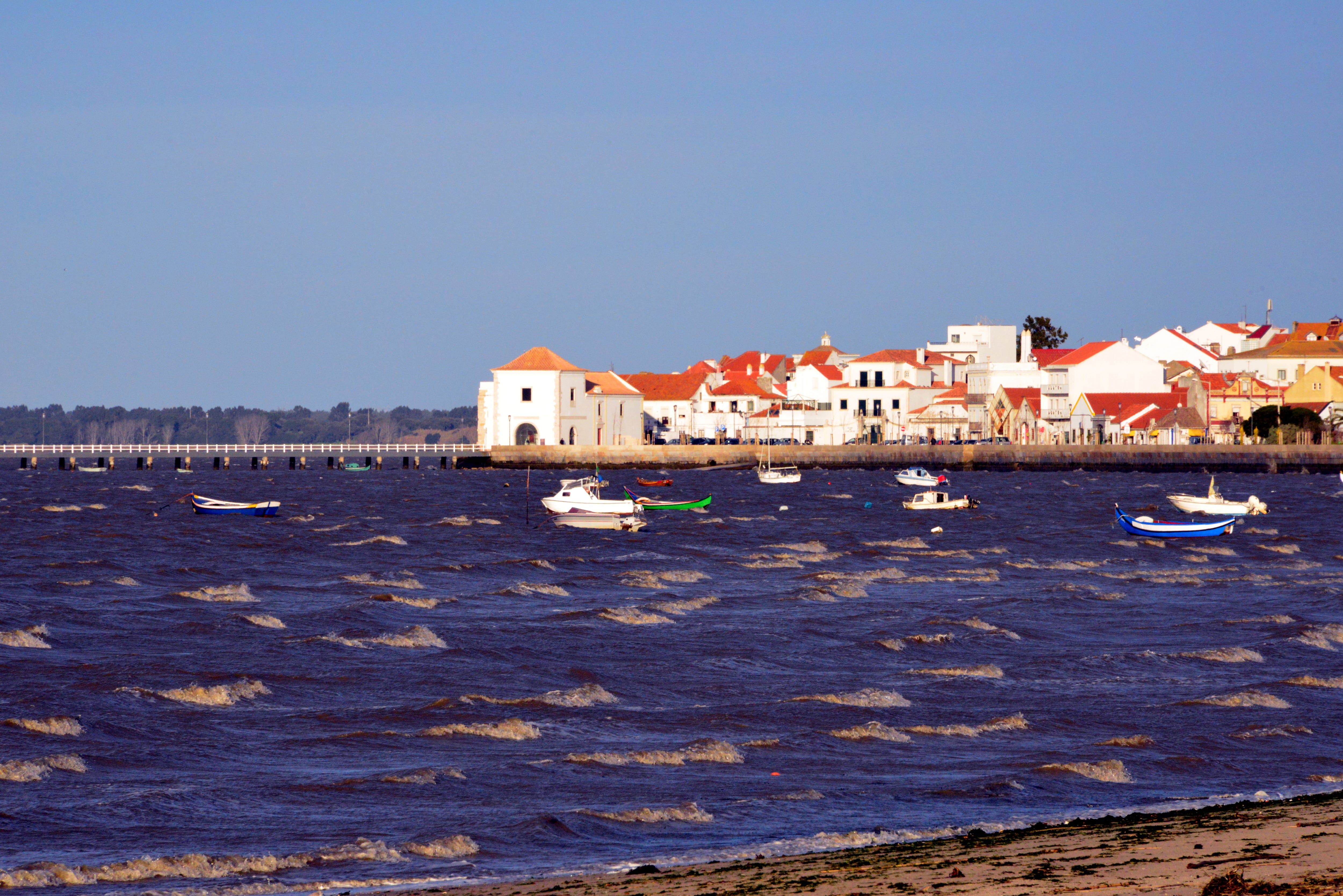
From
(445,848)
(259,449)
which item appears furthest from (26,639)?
(259,449)

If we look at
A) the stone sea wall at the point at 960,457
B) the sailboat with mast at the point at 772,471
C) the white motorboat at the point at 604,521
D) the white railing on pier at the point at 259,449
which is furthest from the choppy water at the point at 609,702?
the white railing on pier at the point at 259,449

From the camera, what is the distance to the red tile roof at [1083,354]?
535ft

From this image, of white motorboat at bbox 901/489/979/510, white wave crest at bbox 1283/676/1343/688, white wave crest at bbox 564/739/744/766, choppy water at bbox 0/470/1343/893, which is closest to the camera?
choppy water at bbox 0/470/1343/893

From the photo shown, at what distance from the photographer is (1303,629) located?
3666cm

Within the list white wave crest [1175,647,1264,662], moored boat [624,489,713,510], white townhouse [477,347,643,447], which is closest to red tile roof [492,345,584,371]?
white townhouse [477,347,643,447]

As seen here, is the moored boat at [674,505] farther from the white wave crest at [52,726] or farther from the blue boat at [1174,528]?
the white wave crest at [52,726]

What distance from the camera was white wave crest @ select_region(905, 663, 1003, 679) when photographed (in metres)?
30.9

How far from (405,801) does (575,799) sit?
6.99 ft

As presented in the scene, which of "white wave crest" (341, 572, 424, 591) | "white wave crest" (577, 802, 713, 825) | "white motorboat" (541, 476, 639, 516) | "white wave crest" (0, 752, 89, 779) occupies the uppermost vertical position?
"white motorboat" (541, 476, 639, 516)

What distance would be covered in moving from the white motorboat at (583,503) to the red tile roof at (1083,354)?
3776 inches

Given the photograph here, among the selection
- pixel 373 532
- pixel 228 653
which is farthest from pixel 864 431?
pixel 228 653

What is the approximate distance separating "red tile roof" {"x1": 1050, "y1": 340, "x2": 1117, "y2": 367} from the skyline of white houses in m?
0.22

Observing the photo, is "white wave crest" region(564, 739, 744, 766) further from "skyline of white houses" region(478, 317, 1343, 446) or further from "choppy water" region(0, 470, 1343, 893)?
"skyline of white houses" region(478, 317, 1343, 446)

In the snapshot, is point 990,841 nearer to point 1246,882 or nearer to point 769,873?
point 769,873
